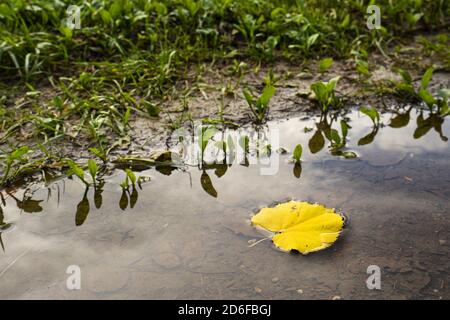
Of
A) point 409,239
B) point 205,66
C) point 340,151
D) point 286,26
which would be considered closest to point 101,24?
point 205,66

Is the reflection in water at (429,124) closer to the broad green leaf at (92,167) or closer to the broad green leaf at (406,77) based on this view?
the broad green leaf at (406,77)

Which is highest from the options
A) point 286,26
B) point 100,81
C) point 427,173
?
point 286,26

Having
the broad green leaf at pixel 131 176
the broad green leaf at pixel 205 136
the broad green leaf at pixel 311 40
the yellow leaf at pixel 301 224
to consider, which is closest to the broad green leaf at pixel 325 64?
the broad green leaf at pixel 311 40

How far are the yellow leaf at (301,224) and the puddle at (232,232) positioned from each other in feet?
0.12

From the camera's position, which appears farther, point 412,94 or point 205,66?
point 205,66

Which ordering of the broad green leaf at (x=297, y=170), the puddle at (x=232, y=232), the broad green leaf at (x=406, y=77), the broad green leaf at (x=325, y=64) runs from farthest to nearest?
the broad green leaf at (x=325, y=64), the broad green leaf at (x=406, y=77), the broad green leaf at (x=297, y=170), the puddle at (x=232, y=232)

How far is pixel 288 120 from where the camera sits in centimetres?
303

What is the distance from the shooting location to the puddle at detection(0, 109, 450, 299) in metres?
1.80

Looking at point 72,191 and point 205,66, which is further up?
point 205,66

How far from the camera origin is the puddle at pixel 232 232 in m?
1.80

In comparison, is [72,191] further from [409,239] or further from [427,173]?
[427,173]
